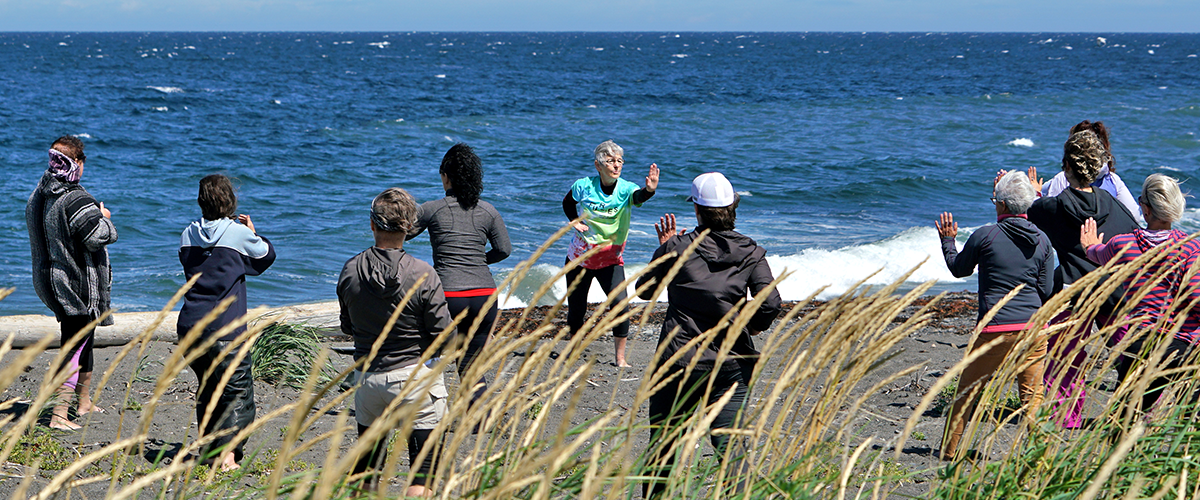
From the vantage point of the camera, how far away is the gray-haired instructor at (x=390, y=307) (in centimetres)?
375

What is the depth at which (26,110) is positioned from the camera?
3616cm

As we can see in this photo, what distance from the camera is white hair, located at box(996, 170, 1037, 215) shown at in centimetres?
450

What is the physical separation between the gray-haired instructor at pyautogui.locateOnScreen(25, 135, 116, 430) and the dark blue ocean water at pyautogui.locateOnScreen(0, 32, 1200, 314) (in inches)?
161

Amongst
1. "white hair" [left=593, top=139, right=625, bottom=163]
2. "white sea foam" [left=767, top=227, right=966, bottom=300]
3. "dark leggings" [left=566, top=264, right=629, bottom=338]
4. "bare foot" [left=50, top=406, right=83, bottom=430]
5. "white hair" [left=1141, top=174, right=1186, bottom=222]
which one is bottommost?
"white sea foam" [left=767, top=227, right=966, bottom=300]

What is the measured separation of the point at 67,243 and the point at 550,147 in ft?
79.6

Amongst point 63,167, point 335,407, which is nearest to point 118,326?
point 335,407

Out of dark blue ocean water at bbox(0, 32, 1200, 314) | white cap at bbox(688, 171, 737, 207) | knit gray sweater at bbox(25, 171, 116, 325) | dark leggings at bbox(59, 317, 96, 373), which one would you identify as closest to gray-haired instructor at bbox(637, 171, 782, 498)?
white cap at bbox(688, 171, 737, 207)

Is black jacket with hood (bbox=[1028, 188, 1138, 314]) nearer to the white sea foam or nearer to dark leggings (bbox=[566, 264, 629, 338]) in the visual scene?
dark leggings (bbox=[566, 264, 629, 338])

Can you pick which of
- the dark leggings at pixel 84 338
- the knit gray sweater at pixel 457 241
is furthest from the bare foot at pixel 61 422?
the knit gray sweater at pixel 457 241

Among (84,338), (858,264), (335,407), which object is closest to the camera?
(84,338)

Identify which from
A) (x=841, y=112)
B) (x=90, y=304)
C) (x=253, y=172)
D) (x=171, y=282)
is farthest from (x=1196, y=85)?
(x=90, y=304)

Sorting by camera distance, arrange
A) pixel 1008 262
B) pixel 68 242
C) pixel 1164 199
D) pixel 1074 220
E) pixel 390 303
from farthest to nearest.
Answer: pixel 1074 220 → pixel 68 242 → pixel 1008 262 → pixel 1164 199 → pixel 390 303

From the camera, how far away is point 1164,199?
13.5 feet

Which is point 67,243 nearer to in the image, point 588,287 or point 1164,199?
point 588,287
